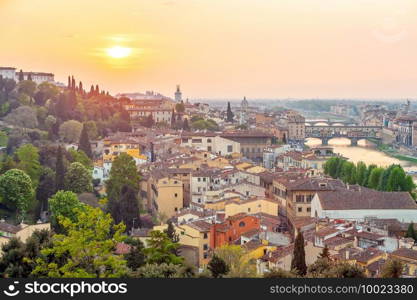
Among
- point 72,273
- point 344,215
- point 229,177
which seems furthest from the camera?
point 229,177

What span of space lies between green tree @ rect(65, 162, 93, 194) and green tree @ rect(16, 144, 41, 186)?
2.05 ft

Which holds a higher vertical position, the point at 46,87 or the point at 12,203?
the point at 46,87

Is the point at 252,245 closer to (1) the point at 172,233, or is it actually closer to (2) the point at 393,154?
(1) the point at 172,233

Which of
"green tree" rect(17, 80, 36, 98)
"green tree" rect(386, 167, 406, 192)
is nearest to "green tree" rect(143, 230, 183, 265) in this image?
"green tree" rect(386, 167, 406, 192)

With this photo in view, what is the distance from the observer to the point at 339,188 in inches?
471

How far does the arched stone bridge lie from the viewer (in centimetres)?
3666

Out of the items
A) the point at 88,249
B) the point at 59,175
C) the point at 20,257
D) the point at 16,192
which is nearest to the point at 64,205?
the point at 16,192

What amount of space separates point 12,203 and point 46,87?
11.7 m

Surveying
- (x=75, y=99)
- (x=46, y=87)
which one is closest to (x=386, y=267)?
(x=75, y=99)

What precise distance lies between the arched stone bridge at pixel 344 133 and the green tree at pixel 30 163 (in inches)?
950

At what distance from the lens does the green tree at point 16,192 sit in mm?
11547

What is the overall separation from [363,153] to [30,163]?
20086 mm

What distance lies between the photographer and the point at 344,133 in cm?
3831

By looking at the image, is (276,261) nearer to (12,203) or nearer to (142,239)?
(142,239)
